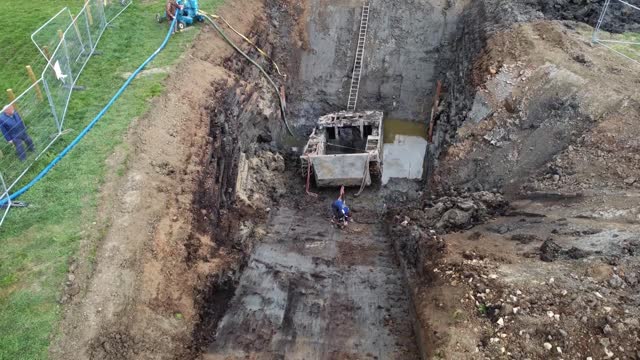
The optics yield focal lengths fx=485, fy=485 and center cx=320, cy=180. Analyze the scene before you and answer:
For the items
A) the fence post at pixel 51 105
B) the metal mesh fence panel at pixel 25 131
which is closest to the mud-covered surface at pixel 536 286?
the metal mesh fence panel at pixel 25 131

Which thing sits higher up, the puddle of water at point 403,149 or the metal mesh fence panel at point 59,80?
the metal mesh fence panel at point 59,80

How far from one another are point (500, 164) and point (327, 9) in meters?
14.3

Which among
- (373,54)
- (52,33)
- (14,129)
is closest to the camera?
(14,129)

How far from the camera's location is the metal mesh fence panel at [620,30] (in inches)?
653

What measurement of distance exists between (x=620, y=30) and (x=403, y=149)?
31.0 ft

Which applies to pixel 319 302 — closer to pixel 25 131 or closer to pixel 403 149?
pixel 25 131

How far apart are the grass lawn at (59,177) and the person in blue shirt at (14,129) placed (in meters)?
0.59

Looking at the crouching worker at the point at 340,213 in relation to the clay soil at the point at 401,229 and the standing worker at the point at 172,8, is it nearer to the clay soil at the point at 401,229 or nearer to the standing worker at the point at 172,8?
the clay soil at the point at 401,229

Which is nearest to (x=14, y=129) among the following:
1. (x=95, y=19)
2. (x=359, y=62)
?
(x=95, y=19)

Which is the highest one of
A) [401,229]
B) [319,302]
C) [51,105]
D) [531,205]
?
[51,105]

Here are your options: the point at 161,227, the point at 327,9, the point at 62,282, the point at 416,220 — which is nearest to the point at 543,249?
the point at 416,220

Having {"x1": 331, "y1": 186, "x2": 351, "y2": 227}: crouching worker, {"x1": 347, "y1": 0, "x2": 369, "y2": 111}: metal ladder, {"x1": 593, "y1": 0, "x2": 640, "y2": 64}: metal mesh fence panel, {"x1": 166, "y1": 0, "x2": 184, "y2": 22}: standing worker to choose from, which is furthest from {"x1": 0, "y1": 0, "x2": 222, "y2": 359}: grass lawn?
{"x1": 593, "y1": 0, "x2": 640, "y2": 64}: metal mesh fence panel

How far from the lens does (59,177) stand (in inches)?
472

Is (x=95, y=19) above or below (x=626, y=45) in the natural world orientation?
below
